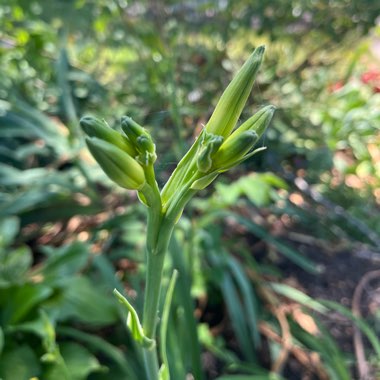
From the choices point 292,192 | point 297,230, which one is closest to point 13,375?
point 292,192

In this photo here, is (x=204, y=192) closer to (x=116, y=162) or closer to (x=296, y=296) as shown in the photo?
(x=296, y=296)

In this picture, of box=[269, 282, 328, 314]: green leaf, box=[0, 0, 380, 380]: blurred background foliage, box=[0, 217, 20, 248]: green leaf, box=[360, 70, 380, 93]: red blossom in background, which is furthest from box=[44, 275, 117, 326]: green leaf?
box=[360, 70, 380, 93]: red blossom in background

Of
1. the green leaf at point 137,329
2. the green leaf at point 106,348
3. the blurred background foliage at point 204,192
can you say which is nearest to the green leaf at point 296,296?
the blurred background foliage at point 204,192

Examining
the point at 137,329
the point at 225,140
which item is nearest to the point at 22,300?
the point at 137,329

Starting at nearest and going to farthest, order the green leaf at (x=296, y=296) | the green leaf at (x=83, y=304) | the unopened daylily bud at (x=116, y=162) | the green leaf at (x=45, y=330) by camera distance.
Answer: the unopened daylily bud at (x=116, y=162)
the green leaf at (x=45, y=330)
the green leaf at (x=83, y=304)
the green leaf at (x=296, y=296)

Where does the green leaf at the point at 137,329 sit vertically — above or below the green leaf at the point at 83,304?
above

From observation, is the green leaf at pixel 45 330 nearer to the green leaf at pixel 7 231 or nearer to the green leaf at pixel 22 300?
the green leaf at pixel 22 300
